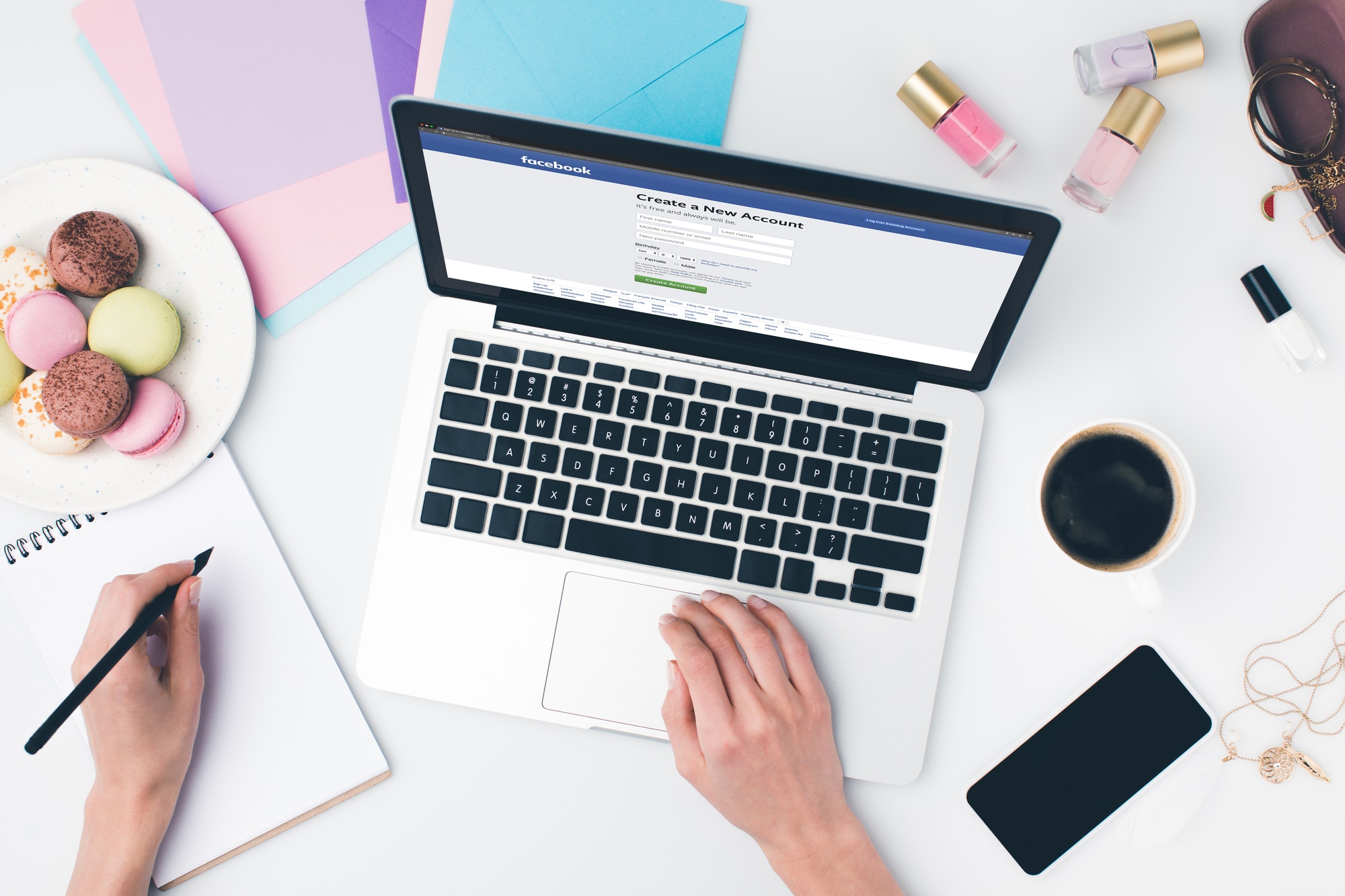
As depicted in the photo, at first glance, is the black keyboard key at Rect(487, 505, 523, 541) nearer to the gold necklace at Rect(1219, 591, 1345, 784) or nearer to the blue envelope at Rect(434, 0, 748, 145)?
the blue envelope at Rect(434, 0, 748, 145)

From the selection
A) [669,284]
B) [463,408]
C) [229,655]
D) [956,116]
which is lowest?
[229,655]

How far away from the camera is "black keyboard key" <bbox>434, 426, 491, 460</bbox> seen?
735mm

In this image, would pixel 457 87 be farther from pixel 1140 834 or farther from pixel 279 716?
pixel 1140 834

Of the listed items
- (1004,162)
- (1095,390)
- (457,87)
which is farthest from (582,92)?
(1095,390)

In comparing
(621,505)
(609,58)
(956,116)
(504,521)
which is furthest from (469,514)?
A: (956,116)

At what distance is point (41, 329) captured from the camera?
73 cm

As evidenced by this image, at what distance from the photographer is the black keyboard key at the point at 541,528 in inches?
29.1

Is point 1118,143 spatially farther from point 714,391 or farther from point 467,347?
point 467,347

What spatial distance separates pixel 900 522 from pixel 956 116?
1.29 feet

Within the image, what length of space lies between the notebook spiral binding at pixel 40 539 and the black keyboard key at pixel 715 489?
587 mm

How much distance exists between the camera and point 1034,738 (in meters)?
0.77

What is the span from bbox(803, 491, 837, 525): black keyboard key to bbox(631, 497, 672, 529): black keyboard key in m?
0.13

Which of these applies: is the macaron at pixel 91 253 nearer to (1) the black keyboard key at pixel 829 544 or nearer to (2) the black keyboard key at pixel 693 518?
(2) the black keyboard key at pixel 693 518

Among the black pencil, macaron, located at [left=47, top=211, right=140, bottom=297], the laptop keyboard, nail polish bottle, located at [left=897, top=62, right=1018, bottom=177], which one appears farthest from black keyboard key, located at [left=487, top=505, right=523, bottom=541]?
nail polish bottle, located at [left=897, top=62, right=1018, bottom=177]
